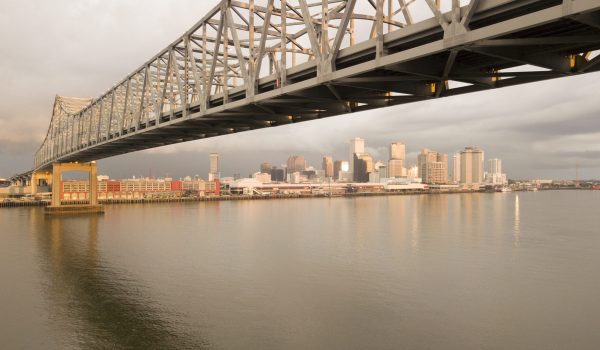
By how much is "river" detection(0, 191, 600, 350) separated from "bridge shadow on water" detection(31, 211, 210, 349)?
86mm

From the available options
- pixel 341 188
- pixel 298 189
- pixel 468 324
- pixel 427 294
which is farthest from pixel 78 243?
pixel 341 188

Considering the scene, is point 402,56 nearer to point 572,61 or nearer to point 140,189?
point 572,61

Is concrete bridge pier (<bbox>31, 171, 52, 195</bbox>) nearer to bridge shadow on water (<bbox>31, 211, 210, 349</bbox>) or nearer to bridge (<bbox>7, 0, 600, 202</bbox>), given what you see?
bridge shadow on water (<bbox>31, 211, 210, 349</bbox>)

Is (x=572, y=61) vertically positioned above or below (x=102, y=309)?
above

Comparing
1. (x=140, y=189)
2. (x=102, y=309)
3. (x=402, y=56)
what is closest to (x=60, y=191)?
(x=102, y=309)

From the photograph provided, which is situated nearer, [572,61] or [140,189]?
[572,61]

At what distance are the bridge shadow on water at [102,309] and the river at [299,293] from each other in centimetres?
9

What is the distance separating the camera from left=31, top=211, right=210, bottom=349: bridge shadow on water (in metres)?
19.0

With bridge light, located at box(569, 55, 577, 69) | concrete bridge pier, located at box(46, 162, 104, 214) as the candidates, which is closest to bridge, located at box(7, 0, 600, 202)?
bridge light, located at box(569, 55, 577, 69)

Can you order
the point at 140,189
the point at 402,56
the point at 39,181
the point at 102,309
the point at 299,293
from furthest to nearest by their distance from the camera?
the point at 140,189
the point at 39,181
the point at 299,293
the point at 102,309
the point at 402,56

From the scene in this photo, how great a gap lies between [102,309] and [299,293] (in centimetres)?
1063

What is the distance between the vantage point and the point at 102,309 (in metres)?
23.3

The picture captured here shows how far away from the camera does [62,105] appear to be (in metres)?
81.9

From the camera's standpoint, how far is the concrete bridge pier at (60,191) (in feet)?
246
